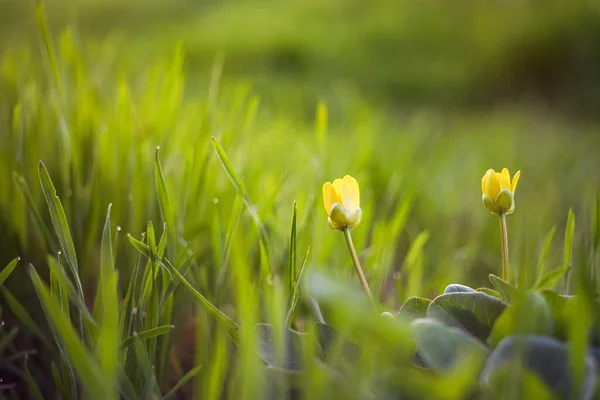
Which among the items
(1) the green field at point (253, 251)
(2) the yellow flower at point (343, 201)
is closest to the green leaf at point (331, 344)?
(1) the green field at point (253, 251)

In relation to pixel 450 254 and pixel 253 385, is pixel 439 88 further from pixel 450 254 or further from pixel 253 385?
pixel 253 385

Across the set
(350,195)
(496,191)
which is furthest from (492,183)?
(350,195)

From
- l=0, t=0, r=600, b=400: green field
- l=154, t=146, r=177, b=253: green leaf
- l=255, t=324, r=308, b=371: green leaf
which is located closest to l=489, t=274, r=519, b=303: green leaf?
l=0, t=0, r=600, b=400: green field

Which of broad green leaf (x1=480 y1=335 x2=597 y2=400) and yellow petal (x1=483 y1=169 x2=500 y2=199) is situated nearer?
broad green leaf (x1=480 y1=335 x2=597 y2=400)

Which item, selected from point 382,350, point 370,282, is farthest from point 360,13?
point 382,350

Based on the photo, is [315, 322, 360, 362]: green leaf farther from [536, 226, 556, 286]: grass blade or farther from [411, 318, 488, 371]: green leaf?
[536, 226, 556, 286]: grass blade

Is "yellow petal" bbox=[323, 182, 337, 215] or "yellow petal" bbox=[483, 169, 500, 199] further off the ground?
"yellow petal" bbox=[483, 169, 500, 199]

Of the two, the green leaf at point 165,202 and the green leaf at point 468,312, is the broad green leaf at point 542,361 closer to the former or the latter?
the green leaf at point 468,312

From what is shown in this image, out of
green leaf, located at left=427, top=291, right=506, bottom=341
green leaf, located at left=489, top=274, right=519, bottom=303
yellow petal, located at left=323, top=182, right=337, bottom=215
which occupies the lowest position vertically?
green leaf, located at left=427, top=291, right=506, bottom=341
